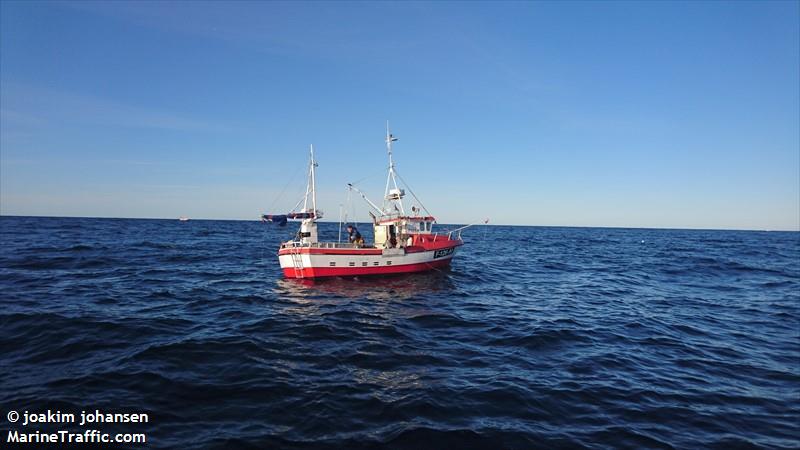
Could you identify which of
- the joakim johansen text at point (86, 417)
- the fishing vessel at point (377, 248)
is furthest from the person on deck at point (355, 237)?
the joakim johansen text at point (86, 417)

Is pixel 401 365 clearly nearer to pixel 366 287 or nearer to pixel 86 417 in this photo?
pixel 86 417

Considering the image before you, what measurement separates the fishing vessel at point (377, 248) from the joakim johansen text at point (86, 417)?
644 inches

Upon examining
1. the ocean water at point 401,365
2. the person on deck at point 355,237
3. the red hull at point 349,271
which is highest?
the person on deck at point 355,237

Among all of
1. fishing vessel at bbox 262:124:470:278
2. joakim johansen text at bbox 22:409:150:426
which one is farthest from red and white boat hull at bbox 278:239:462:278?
joakim johansen text at bbox 22:409:150:426

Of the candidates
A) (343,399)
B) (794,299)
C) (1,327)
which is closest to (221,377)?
(343,399)

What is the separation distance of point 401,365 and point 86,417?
698 centimetres

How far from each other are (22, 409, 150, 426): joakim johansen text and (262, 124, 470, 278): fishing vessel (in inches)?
644

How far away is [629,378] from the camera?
32.2ft

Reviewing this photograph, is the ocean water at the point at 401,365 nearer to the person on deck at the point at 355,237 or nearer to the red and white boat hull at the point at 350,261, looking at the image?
the red and white boat hull at the point at 350,261

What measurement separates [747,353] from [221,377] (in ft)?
53.3

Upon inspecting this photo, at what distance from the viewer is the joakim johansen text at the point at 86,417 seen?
6.89 m

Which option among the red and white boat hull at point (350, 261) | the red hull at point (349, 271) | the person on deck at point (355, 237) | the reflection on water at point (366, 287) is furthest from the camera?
the person on deck at point (355, 237)

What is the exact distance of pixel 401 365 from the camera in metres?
10.4

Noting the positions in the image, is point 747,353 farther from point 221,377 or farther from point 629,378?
point 221,377
